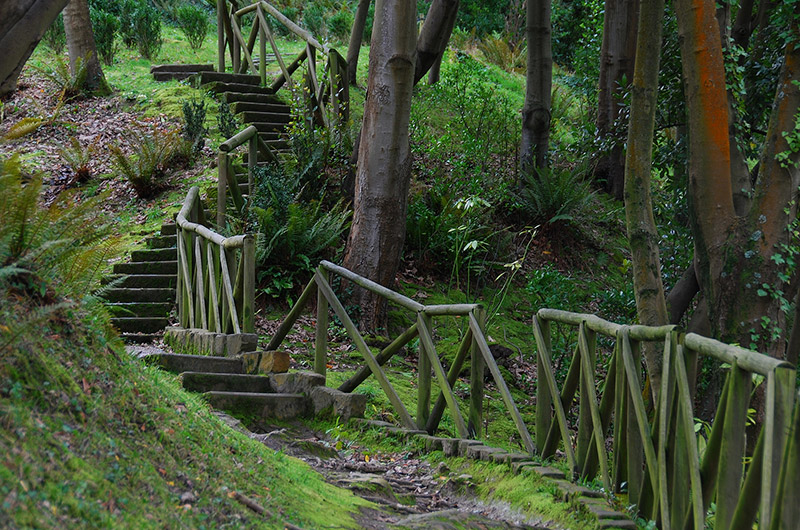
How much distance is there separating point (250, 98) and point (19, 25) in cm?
1139

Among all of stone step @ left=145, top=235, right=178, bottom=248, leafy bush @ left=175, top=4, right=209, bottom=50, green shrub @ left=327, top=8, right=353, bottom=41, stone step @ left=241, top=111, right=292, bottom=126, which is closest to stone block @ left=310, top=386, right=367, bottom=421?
stone step @ left=145, top=235, right=178, bottom=248

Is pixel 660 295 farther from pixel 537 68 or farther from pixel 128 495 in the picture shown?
pixel 537 68

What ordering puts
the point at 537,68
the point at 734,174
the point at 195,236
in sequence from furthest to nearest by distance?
the point at 537,68
the point at 195,236
the point at 734,174

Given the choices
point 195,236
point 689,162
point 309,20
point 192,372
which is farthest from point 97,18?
point 689,162

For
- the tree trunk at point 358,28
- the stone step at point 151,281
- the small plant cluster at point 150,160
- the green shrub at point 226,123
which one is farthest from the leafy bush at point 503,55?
the stone step at point 151,281

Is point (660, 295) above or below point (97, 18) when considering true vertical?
below

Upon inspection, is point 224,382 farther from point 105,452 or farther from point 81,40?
point 81,40

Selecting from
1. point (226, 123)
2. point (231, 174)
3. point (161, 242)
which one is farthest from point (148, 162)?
point (231, 174)

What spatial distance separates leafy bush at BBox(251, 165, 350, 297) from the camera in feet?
31.4

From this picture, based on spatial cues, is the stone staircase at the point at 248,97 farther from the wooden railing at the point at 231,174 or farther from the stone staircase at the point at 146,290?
the stone staircase at the point at 146,290

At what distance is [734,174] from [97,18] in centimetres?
1587

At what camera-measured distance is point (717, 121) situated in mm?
5996

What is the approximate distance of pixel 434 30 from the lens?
11.3 meters

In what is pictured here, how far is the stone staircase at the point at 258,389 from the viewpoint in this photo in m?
6.26
